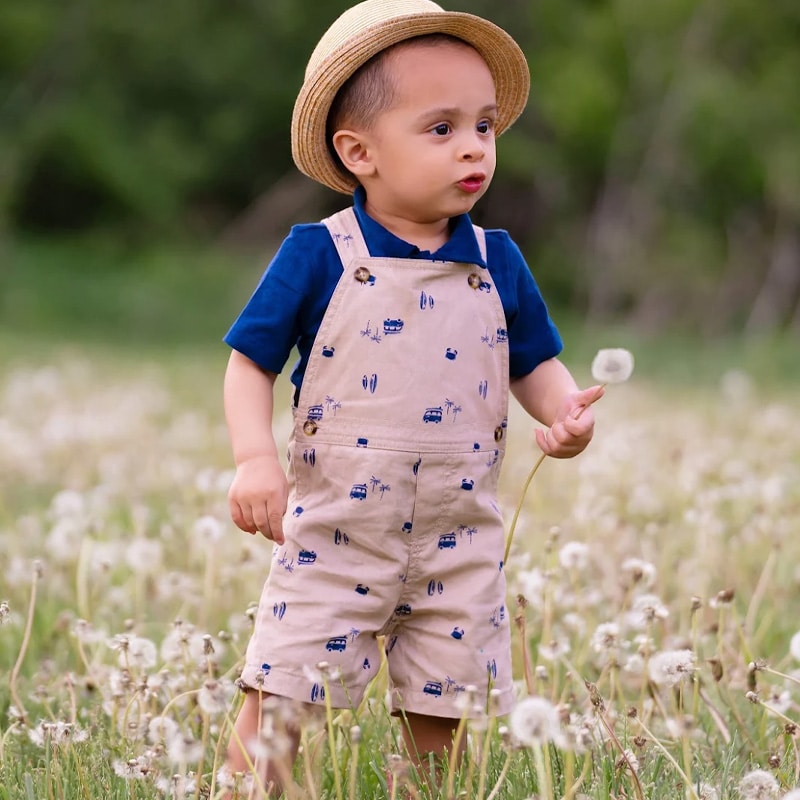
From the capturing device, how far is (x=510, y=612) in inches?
150

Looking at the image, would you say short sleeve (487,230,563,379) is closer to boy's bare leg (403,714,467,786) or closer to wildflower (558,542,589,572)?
wildflower (558,542,589,572)

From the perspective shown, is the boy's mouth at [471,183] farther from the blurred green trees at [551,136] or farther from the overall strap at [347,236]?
the blurred green trees at [551,136]

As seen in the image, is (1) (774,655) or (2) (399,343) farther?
(1) (774,655)

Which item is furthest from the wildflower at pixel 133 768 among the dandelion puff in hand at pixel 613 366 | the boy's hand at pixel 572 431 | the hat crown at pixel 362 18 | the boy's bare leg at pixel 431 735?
the hat crown at pixel 362 18

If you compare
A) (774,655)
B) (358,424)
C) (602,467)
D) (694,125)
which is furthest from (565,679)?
(694,125)

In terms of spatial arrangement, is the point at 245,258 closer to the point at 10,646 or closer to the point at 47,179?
the point at 47,179

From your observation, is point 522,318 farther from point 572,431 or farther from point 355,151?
point 355,151

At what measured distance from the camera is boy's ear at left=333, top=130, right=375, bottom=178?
9.15 ft

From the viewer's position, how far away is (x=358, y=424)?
2703 mm

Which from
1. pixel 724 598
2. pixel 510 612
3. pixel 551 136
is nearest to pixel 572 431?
pixel 724 598

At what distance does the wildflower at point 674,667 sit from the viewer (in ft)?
8.16

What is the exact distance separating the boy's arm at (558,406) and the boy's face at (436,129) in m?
0.45

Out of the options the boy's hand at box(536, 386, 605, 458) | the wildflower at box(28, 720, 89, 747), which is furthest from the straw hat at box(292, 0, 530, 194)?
the wildflower at box(28, 720, 89, 747)

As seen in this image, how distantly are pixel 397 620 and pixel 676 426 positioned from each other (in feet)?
18.5
